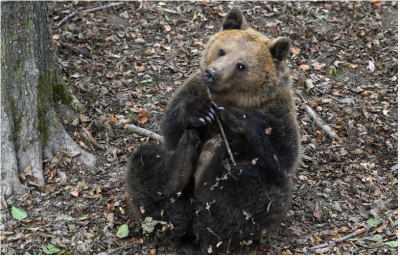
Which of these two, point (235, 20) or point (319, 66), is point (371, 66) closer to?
point (319, 66)

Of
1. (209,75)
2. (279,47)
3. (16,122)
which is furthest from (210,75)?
(16,122)


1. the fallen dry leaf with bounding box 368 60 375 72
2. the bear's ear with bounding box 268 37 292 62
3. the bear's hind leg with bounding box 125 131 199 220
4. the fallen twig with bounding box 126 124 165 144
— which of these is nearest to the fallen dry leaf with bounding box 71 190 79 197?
the bear's hind leg with bounding box 125 131 199 220

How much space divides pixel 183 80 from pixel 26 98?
3.41 metres

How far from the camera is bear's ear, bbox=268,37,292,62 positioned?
16.8 feet

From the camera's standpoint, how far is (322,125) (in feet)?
24.3

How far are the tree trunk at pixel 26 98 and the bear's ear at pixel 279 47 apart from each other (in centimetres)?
316

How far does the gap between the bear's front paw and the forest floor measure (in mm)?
1572

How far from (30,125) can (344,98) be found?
5.81 meters

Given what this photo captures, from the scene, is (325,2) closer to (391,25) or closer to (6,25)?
(391,25)

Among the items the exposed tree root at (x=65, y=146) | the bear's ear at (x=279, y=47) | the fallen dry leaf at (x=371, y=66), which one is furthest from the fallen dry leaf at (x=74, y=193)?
the fallen dry leaf at (x=371, y=66)

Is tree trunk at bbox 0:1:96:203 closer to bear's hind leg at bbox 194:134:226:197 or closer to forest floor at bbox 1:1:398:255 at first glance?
forest floor at bbox 1:1:398:255

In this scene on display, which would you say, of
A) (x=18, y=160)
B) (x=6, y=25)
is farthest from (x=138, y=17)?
(x=18, y=160)

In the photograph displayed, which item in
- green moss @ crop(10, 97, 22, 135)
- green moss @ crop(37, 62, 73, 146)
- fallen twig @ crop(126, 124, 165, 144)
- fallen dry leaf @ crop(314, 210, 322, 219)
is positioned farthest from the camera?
fallen twig @ crop(126, 124, 165, 144)

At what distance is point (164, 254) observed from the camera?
5.04 m
